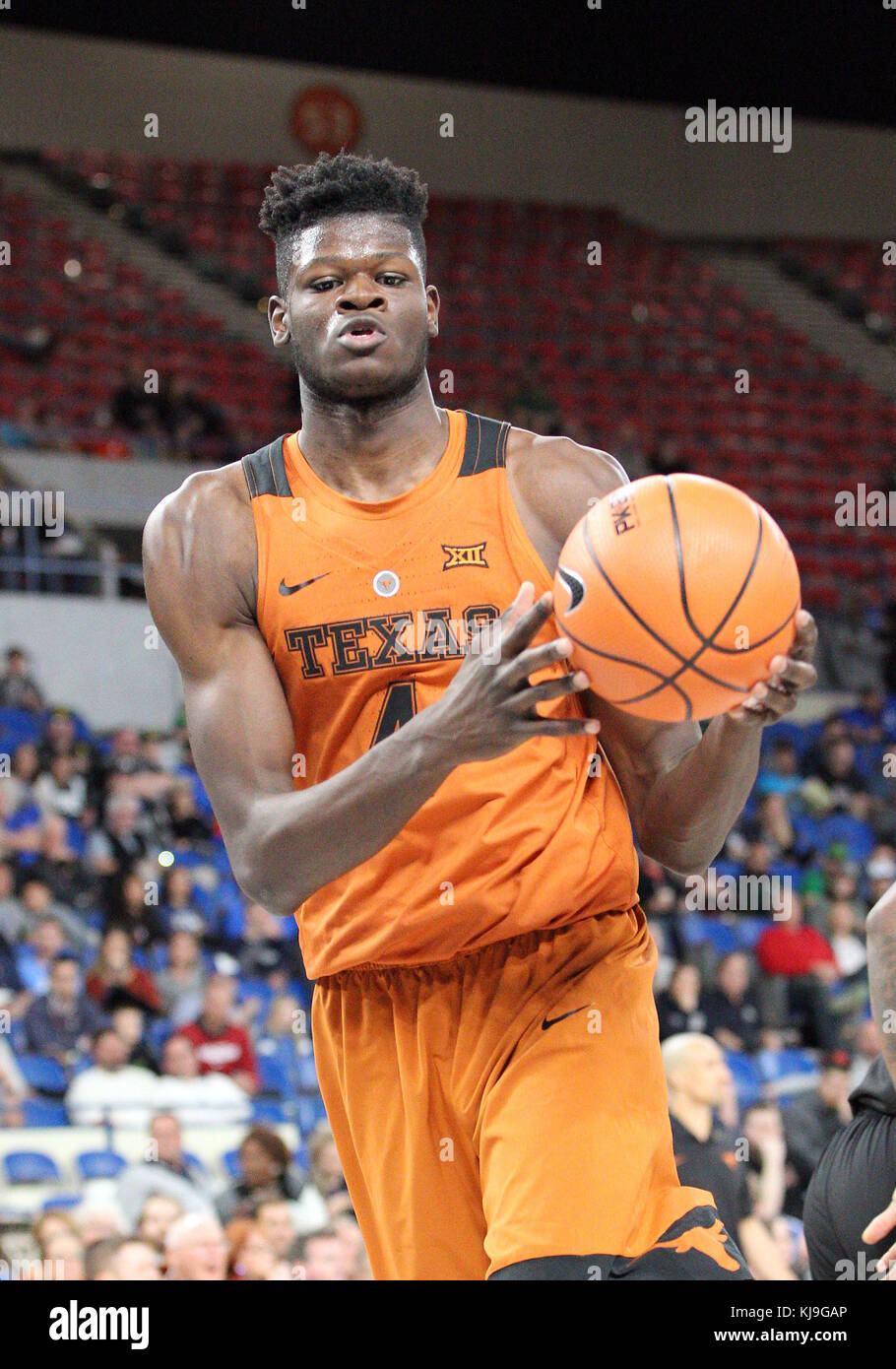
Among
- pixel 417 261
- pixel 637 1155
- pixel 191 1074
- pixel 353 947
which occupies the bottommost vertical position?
pixel 191 1074

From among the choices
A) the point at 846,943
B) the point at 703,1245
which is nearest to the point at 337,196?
the point at 703,1245

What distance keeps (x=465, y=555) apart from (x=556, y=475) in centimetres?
25

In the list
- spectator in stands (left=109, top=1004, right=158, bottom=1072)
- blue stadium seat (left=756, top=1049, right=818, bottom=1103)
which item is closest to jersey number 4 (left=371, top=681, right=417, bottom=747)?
spectator in stands (left=109, top=1004, right=158, bottom=1072)

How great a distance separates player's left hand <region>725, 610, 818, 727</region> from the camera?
252 centimetres

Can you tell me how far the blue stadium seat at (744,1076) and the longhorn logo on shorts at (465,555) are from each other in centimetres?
517

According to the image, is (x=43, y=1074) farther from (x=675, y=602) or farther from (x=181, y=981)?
(x=675, y=602)

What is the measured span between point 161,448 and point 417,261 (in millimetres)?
9326

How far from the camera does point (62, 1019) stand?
23.1 ft

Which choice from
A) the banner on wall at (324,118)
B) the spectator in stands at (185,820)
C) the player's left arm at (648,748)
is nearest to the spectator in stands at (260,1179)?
the spectator in stands at (185,820)

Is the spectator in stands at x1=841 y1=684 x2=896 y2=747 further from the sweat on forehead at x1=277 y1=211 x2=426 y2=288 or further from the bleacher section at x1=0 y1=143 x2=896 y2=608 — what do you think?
the sweat on forehead at x1=277 y1=211 x2=426 y2=288

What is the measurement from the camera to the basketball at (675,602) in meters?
2.49
